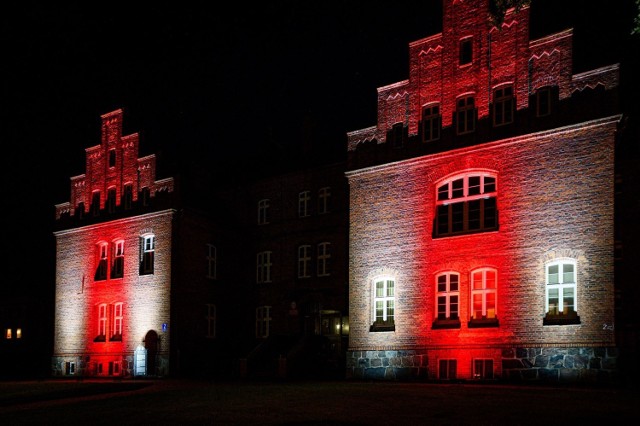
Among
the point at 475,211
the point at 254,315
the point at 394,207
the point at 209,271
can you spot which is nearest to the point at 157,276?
the point at 209,271

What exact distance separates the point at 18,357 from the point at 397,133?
1224 inches

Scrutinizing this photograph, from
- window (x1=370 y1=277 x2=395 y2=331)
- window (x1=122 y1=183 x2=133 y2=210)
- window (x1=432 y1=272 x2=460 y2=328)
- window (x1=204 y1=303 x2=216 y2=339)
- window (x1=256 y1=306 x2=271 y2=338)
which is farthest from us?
window (x1=122 y1=183 x2=133 y2=210)

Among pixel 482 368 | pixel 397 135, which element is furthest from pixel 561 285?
pixel 397 135

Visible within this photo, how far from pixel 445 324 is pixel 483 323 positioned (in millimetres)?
1378

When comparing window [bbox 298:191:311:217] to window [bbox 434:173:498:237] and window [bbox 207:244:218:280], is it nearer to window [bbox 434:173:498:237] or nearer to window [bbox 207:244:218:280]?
window [bbox 207:244:218:280]

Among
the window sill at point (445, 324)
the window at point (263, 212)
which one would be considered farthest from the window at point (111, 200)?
the window sill at point (445, 324)

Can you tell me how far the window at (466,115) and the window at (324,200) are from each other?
9977 mm

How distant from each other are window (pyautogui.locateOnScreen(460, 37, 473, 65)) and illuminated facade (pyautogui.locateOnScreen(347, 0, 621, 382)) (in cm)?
5

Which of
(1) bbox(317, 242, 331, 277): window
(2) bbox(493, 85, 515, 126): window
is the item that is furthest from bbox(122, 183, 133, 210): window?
(2) bbox(493, 85, 515, 126): window

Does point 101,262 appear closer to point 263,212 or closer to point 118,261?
point 118,261

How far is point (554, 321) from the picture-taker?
21578 mm

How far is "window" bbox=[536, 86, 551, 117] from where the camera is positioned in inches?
895

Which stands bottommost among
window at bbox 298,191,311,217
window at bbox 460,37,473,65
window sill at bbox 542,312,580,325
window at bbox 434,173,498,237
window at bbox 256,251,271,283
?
window sill at bbox 542,312,580,325

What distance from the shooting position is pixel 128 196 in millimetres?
36094
